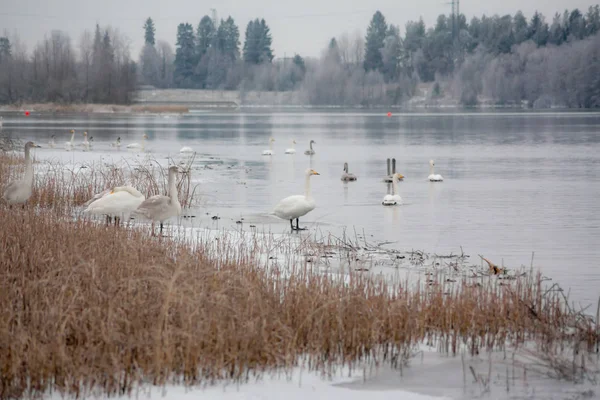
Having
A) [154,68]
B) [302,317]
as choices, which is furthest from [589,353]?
[154,68]

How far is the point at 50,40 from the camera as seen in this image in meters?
122

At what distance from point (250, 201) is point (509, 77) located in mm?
114966

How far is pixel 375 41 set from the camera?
163250mm

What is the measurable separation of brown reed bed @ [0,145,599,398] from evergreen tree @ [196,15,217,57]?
172 meters

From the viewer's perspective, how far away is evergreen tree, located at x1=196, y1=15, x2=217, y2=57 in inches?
7018

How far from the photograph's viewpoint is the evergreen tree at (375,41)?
160 metres

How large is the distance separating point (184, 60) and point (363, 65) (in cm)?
3517

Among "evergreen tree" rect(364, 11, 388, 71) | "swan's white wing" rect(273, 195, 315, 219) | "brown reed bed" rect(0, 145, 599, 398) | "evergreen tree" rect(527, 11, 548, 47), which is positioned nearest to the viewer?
"brown reed bed" rect(0, 145, 599, 398)

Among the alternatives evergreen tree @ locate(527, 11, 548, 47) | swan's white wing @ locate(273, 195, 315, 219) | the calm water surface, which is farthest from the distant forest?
swan's white wing @ locate(273, 195, 315, 219)

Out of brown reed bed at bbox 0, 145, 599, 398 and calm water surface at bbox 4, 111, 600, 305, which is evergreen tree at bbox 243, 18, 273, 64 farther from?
brown reed bed at bbox 0, 145, 599, 398

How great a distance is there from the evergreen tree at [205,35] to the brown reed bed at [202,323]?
171619mm

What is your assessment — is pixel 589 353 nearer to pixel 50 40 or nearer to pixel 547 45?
pixel 50 40

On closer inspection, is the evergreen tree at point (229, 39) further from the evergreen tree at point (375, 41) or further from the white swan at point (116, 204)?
the white swan at point (116, 204)

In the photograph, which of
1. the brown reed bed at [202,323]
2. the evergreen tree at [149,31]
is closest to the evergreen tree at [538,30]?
the evergreen tree at [149,31]
